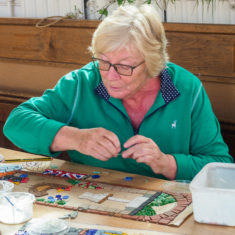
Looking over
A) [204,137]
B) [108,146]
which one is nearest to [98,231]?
[108,146]

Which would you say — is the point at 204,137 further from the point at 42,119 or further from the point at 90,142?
the point at 42,119

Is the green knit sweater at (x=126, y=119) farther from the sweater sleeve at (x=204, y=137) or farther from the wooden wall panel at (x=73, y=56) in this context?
the wooden wall panel at (x=73, y=56)

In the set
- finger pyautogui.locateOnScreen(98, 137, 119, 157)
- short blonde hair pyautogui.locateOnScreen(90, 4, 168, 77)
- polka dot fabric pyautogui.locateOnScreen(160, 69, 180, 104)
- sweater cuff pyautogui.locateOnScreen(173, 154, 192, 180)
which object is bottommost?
sweater cuff pyautogui.locateOnScreen(173, 154, 192, 180)

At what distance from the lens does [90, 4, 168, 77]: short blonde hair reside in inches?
87.2

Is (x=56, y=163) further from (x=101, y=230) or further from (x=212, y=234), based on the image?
(x=212, y=234)

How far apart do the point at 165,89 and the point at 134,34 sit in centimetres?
35

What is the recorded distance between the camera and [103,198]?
1959 mm

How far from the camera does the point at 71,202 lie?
1.93 metres

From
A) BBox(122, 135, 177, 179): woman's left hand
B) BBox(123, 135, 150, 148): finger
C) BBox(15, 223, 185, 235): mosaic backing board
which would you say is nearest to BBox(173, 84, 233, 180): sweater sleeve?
BBox(122, 135, 177, 179): woman's left hand

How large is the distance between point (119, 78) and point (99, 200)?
59cm

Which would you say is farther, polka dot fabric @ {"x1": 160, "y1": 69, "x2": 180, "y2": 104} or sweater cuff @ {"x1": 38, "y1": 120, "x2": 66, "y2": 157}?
polka dot fabric @ {"x1": 160, "y1": 69, "x2": 180, "y2": 104}

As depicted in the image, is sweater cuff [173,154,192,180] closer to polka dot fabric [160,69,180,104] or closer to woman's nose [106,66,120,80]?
polka dot fabric [160,69,180,104]

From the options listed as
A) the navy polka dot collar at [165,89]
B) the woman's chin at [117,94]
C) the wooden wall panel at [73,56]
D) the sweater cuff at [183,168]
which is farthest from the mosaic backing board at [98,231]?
the wooden wall panel at [73,56]

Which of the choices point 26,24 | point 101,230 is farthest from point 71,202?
point 26,24
